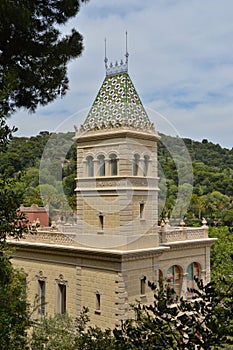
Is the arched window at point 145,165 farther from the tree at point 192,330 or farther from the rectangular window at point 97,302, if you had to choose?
the tree at point 192,330

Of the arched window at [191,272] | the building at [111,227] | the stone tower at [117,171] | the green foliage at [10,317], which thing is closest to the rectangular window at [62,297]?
the building at [111,227]

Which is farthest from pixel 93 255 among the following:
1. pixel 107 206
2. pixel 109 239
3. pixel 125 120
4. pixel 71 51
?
pixel 71 51

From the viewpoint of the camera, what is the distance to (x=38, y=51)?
823 centimetres

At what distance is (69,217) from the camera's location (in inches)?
715

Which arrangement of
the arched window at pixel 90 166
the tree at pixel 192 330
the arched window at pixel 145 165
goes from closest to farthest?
the tree at pixel 192 330 → the arched window at pixel 145 165 → the arched window at pixel 90 166

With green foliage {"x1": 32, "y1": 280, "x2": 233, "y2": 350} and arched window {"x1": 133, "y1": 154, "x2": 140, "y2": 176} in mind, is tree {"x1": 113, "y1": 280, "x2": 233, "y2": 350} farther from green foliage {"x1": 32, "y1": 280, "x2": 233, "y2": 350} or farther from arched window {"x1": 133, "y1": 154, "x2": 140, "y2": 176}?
arched window {"x1": 133, "y1": 154, "x2": 140, "y2": 176}

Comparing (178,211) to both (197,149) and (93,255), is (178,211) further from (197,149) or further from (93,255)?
(197,149)

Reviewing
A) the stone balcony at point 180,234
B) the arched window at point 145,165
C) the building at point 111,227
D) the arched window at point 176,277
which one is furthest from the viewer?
the arched window at point 176,277

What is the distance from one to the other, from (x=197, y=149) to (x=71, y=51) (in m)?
69.5

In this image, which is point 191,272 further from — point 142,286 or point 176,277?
point 142,286

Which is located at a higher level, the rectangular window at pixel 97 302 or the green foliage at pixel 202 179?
the green foliage at pixel 202 179

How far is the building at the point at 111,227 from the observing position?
15.0m

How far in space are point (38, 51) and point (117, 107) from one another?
760cm

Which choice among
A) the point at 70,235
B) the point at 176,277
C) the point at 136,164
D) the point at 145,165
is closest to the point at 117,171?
the point at 136,164
